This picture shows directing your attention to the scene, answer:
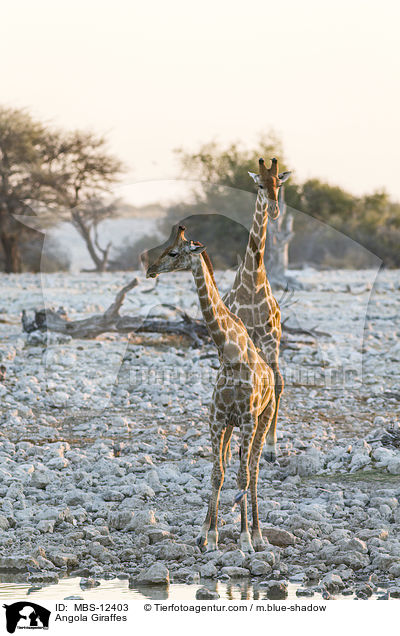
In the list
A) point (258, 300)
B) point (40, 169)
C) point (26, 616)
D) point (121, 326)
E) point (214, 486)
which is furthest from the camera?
point (40, 169)

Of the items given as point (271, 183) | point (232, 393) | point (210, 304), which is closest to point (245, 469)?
point (232, 393)

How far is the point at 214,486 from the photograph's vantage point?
590 cm

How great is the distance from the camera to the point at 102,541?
240 inches

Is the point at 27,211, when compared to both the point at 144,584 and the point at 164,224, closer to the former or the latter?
the point at 164,224

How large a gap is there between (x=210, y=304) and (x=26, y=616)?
77.8 inches

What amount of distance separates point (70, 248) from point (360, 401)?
687cm

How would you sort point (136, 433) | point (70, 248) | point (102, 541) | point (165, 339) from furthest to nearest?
point (70, 248) < point (165, 339) < point (136, 433) < point (102, 541)

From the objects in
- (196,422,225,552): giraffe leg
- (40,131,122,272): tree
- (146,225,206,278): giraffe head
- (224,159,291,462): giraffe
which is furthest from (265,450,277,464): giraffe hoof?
(40,131,122,272): tree

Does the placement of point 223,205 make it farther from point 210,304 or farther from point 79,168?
point 79,168

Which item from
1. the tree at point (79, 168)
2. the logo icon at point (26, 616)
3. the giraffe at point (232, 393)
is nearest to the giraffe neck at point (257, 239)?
the giraffe at point (232, 393)

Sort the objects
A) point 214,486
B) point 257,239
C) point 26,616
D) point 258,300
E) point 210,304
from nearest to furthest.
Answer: point 26,616 → point 210,304 → point 214,486 → point 257,239 → point 258,300

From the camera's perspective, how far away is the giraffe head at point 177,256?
216 inches

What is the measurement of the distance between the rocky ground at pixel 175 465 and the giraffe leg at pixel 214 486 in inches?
4.0

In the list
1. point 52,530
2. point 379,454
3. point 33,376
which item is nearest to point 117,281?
point 33,376
